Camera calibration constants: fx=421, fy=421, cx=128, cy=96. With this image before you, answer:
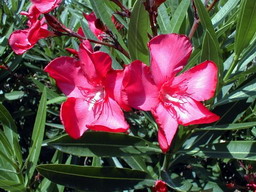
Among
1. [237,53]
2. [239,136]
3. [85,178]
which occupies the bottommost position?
[239,136]

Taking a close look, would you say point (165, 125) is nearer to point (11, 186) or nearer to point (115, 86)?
point (115, 86)

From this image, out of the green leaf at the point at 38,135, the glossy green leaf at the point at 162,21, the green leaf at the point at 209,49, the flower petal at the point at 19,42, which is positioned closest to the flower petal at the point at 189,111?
the green leaf at the point at 209,49

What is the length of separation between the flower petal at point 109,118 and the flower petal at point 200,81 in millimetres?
162

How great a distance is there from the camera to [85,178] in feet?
3.76

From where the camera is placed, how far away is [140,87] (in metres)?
0.98

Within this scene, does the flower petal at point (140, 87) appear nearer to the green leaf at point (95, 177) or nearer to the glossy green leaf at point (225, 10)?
the green leaf at point (95, 177)

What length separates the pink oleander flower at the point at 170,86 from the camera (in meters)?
0.97

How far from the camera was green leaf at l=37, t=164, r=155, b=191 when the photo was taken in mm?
1108

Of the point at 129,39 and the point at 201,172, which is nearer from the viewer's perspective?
the point at 129,39

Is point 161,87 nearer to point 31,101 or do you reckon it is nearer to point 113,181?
point 113,181

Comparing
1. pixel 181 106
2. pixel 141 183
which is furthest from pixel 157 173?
pixel 181 106

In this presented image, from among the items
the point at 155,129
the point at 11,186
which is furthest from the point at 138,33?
the point at 11,186

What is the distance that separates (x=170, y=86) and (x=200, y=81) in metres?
0.08

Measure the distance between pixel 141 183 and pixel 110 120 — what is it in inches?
12.9
